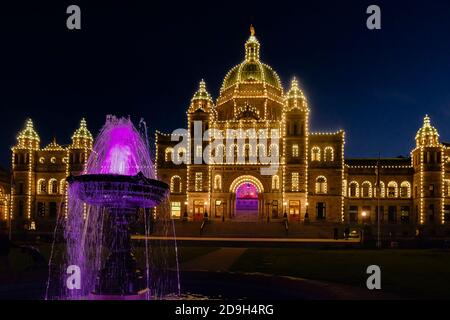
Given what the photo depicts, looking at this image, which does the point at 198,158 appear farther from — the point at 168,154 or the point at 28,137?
the point at 28,137

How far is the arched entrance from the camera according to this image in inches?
2891

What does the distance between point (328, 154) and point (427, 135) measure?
14058mm

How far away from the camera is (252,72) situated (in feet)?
274

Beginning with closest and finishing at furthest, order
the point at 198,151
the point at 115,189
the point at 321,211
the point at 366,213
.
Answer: the point at 115,189 < the point at 198,151 < the point at 321,211 < the point at 366,213

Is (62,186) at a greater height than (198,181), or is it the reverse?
(198,181)

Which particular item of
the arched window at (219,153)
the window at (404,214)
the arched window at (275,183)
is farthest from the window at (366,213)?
the arched window at (219,153)

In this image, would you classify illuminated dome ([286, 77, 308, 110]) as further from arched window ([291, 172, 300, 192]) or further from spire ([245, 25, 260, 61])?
spire ([245, 25, 260, 61])

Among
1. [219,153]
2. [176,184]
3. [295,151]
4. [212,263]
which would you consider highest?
[295,151]

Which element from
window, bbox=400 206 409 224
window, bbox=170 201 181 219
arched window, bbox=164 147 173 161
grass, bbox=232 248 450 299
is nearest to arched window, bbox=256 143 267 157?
arched window, bbox=164 147 173 161

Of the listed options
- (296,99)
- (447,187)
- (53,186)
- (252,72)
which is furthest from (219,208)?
(447,187)

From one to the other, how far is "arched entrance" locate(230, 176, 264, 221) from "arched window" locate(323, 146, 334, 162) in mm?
10013

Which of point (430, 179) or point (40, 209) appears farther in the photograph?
Result: point (40, 209)

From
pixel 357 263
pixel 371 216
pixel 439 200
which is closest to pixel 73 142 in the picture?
pixel 371 216

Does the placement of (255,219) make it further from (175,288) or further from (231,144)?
(175,288)
